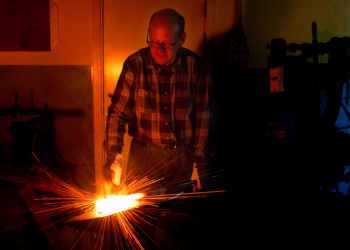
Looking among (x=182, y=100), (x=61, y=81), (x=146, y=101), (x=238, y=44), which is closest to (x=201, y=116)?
(x=182, y=100)

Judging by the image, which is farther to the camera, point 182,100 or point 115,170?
point 182,100

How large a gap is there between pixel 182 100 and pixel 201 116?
21 cm

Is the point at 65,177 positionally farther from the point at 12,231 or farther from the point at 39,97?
the point at 12,231

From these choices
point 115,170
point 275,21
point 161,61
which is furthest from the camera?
point 275,21

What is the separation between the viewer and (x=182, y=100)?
180 cm

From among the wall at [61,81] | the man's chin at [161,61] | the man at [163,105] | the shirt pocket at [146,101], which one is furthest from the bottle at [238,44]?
the wall at [61,81]

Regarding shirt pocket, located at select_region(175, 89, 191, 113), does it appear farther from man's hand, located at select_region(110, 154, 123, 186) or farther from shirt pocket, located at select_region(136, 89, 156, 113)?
man's hand, located at select_region(110, 154, 123, 186)

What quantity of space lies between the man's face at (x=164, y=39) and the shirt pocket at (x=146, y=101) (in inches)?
10.6

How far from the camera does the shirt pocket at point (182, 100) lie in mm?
1800

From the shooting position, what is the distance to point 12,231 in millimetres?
1514

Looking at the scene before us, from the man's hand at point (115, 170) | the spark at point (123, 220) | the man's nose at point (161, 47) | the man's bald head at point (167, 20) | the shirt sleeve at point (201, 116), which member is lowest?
the spark at point (123, 220)

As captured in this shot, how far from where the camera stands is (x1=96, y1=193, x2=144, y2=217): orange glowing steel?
3.94ft

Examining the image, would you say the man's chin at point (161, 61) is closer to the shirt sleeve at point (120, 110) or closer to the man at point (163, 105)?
the man at point (163, 105)

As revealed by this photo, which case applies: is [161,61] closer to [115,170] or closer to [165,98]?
[165,98]
